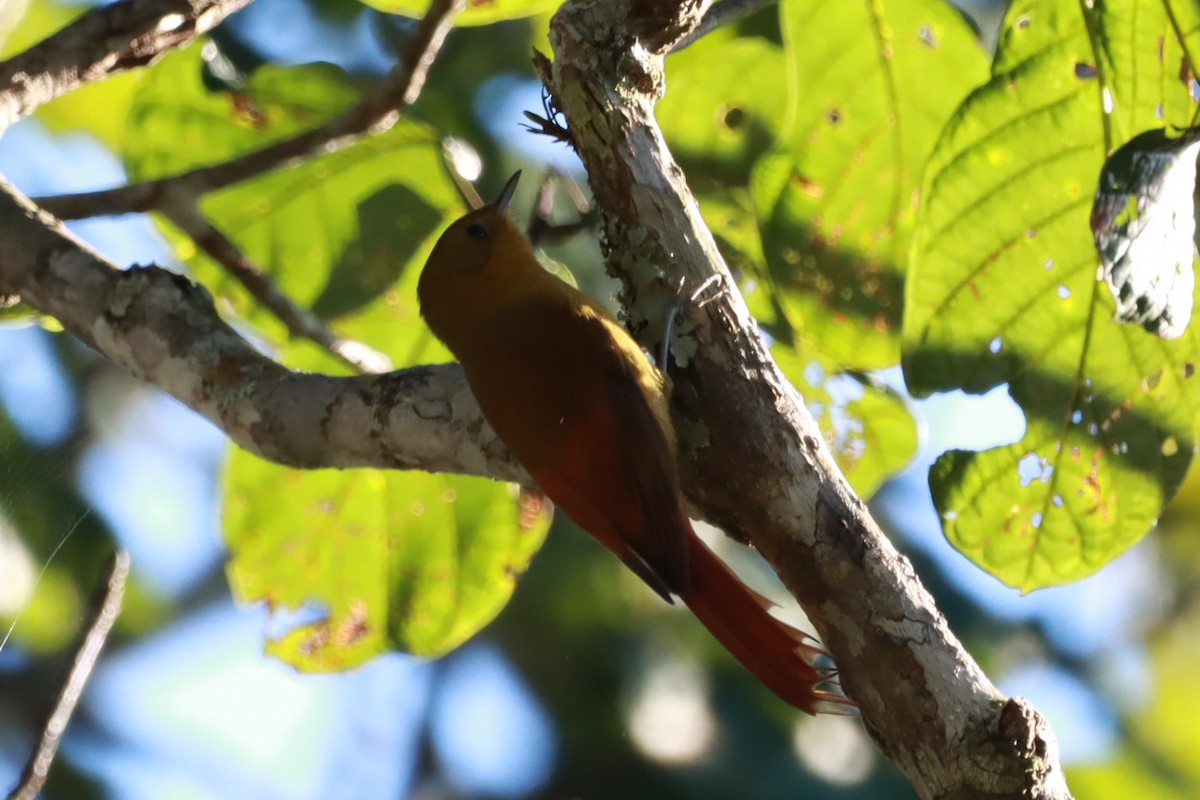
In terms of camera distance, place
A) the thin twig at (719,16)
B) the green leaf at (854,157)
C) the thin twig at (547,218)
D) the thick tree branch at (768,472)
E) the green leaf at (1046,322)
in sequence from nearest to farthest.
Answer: the thick tree branch at (768,472) → the thin twig at (719,16) → the green leaf at (1046,322) → the thin twig at (547,218) → the green leaf at (854,157)

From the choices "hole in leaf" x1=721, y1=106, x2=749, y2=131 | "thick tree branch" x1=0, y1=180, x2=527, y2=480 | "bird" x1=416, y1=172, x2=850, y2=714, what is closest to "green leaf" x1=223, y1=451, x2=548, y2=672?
"bird" x1=416, y1=172, x2=850, y2=714

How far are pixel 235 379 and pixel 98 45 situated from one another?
669 mm

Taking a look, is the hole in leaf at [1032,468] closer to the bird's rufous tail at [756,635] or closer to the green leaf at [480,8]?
the bird's rufous tail at [756,635]

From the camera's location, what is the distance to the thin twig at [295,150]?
90.4 inches

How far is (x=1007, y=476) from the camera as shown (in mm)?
2254

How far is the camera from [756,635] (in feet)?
6.21

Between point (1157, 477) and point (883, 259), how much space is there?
26.5 inches

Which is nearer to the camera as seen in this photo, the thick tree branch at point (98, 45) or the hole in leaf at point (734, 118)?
the thick tree branch at point (98, 45)

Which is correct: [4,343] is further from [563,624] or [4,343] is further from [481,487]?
[563,624]

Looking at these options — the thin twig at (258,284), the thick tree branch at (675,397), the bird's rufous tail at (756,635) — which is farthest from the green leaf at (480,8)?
the bird's rufous tail at (756,635)

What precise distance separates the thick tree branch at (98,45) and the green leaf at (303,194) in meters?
0.65

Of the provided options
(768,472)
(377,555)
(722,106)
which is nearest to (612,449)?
(768,472)

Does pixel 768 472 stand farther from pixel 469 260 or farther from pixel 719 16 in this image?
pixel 469 260

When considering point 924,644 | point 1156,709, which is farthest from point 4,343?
point 1156,709
